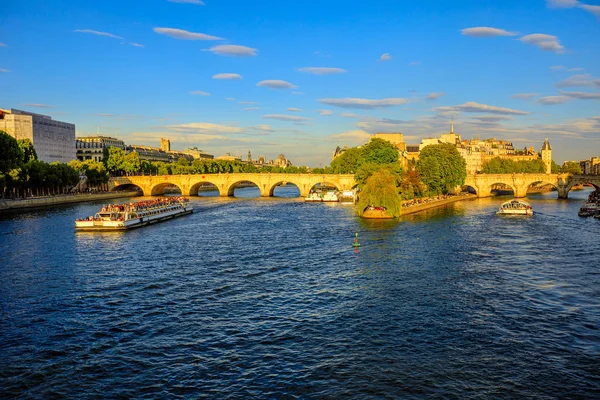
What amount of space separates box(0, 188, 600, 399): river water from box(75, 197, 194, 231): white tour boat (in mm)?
11137

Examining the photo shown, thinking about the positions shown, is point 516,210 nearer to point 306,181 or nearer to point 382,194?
point 382,194

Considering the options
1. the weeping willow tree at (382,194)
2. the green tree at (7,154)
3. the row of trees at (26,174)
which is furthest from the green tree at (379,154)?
the green tree at (7,154)

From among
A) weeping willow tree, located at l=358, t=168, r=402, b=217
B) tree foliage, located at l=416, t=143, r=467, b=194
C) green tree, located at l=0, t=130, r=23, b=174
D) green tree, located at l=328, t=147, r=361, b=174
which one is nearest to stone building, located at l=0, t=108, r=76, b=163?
green tree, located at l=0, t=130, r=23, b=174

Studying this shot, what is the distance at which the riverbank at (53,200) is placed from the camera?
284 ft

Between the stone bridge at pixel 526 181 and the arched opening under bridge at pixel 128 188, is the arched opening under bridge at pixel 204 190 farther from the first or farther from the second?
the stone bridge at pixel 526 181

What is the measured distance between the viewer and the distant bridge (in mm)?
115938

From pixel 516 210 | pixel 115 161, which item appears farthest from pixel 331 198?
pixel 115 161

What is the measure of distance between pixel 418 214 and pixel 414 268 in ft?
134

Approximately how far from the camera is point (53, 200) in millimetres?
99625

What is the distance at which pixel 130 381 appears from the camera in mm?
Result: 19328

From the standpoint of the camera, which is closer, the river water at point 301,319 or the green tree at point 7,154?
the river water at point 301,319

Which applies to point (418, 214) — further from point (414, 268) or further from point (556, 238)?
point (414, 268)

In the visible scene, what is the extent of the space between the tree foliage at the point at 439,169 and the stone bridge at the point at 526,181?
1195 centimetres

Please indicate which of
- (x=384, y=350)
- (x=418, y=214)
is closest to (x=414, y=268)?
(x=384, y=350)
